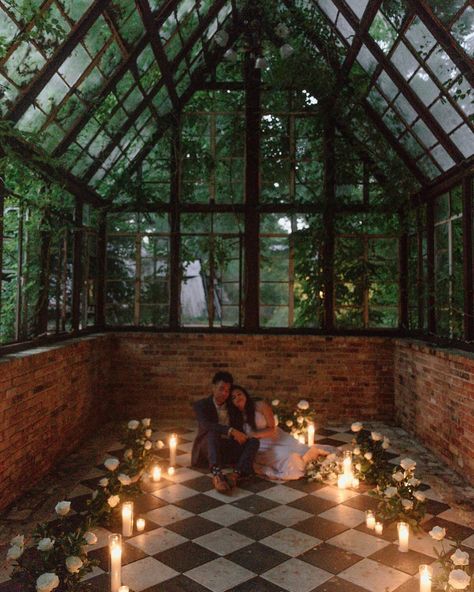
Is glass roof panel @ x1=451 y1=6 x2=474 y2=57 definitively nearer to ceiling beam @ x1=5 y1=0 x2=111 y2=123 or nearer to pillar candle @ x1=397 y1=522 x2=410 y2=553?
ceiling beam @ x1=5 y1=0 x2=111 y2=123

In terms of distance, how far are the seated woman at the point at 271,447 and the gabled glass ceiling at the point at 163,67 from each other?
3263 millimetres

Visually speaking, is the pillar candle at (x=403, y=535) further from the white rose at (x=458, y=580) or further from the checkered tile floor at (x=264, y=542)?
the white rose at (x=458, y=580)

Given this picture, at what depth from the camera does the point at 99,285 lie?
8.04 m

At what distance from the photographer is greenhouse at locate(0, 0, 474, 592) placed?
12.9 feet

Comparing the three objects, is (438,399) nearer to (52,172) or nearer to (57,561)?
(57,561)

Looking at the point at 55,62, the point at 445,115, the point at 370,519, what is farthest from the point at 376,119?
the point at 370,519

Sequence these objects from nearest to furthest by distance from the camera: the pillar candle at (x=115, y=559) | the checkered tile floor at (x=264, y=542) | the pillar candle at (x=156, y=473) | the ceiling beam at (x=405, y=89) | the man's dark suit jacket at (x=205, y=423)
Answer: the pillar candle at (x=115, y=559) → the checkered tile floor at (x=264, y=542) → the pillar candle at (x=156, y=473) → the man's dark suit jacket at (x=205, y=423) → the ceiling beam at (x=405, y=89)

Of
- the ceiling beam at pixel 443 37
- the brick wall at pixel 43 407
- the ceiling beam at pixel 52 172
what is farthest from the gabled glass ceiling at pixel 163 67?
the brick wall at pixel 43 407

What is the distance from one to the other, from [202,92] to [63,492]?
Answer: 593 centimetres

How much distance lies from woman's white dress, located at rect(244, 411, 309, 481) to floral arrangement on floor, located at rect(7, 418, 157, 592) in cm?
112

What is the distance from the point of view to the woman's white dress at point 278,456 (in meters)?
5.16

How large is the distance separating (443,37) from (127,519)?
16.2 ft

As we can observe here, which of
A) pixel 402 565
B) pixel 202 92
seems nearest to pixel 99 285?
pixel 202 92

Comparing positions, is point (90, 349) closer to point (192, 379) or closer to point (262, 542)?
point (192, 379)
